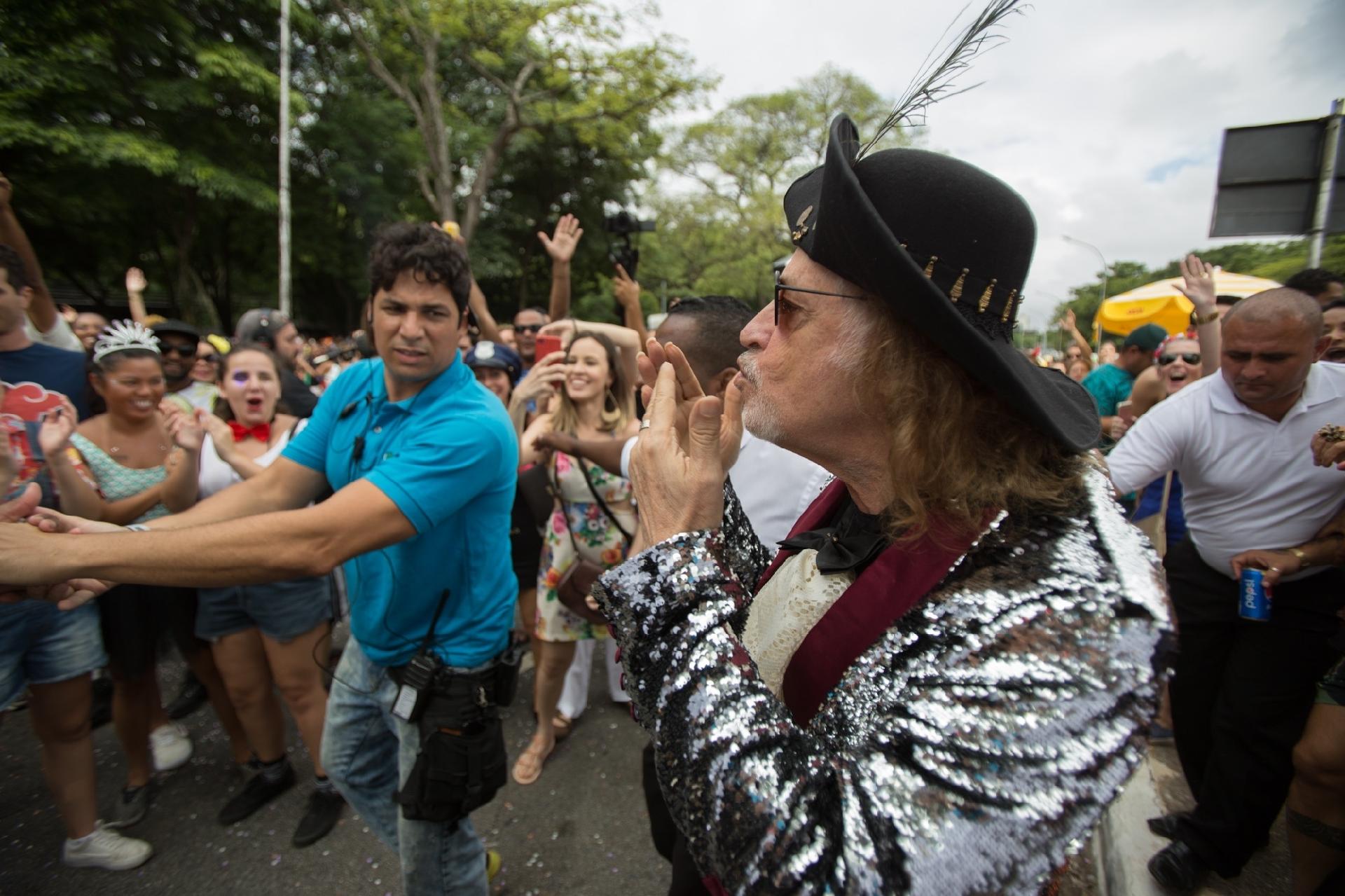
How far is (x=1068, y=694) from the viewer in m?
0.85

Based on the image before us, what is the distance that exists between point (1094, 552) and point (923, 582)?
0.81 ft

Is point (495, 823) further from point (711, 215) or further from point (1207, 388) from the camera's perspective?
point (711, 215)

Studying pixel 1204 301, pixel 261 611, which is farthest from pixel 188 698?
pixel 1204 301

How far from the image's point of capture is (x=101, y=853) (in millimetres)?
2750

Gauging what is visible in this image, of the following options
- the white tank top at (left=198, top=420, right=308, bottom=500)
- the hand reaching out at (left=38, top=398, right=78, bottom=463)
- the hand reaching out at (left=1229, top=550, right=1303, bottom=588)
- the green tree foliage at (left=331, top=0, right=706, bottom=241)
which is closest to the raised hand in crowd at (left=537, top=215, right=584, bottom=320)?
the white tank top at (left=198, top=420, right=308, bottom=500)

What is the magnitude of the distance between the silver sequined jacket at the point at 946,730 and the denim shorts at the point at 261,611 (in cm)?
271

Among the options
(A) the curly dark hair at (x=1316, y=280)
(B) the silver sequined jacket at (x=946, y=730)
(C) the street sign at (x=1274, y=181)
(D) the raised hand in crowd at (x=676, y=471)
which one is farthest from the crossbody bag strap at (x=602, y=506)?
(C) the street sign at (x=1274, y=181)

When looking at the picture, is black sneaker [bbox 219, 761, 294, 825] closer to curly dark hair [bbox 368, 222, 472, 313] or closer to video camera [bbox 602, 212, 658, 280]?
curly dark hair [bbox 368, 222, 472, 313]

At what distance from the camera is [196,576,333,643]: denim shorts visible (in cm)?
308

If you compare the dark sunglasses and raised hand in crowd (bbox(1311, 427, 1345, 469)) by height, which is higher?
the dark sunglasses

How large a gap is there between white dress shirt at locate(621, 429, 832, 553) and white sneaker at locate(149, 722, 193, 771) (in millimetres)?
3123

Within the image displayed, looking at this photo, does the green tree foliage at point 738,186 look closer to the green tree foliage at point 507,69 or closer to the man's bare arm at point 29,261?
the green tree foliage at point 507,69

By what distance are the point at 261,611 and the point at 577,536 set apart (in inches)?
60.6

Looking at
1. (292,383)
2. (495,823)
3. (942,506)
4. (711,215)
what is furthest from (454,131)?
(942,506)
